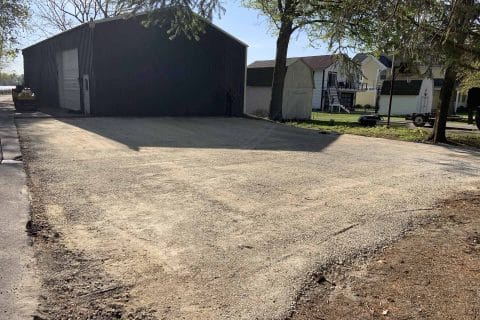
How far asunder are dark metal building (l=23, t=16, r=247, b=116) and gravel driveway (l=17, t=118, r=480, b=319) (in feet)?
31.3

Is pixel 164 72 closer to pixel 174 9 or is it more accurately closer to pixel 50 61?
pixel 50 61

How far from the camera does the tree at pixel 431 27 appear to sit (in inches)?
195

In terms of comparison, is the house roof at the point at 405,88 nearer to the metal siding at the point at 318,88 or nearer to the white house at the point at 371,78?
the metal siding at the point at 318,88

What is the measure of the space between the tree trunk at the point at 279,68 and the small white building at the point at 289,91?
6.06 metres

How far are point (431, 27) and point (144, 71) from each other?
17.2m

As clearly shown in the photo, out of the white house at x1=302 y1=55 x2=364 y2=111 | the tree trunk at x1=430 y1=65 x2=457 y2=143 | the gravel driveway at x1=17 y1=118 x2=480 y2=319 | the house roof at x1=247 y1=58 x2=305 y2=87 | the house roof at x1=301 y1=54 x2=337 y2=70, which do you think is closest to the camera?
the gravel driveway at x1=17 y1=118 x2=480 y2=319

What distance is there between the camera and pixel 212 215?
5.27 metres

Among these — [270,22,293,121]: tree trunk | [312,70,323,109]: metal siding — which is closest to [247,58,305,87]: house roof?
[270,22,293,121]: tree trunk

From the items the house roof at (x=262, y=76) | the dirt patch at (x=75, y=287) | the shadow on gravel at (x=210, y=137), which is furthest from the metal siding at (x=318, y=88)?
the dirt patch at (x=75, y=287)

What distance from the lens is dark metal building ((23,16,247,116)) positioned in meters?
19.6

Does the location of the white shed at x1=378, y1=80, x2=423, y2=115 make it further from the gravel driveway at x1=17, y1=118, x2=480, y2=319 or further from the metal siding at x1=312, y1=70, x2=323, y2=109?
the gravel driveway at x1=17, y1=118, x2=480, y2=319

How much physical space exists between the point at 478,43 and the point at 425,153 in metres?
5.93

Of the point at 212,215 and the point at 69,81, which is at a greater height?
the point at 69,81

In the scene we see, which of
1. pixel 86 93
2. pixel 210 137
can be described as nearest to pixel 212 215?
pixel 210 137
